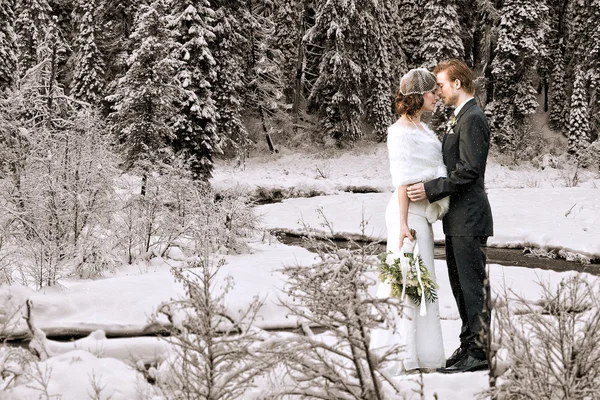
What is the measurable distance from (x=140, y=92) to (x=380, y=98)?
643 inches

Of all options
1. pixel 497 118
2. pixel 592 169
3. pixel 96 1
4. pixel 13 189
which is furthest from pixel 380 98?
pixel 13 189

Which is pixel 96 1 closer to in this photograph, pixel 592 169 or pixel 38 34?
pixel 38 34

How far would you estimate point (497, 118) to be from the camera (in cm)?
2775

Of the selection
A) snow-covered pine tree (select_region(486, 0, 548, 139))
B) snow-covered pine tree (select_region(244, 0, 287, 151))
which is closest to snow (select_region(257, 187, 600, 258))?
snow-covered pine tree (select_region(244, 0, 287, 151))

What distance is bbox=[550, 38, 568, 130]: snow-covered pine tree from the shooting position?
29203 mm

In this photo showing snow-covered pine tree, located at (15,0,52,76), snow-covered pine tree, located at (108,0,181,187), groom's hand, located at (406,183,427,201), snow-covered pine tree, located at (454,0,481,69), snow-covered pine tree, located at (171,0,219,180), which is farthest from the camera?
snow-covered pine tree, located at (454,0,481,69)

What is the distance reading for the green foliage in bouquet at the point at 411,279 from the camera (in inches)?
158

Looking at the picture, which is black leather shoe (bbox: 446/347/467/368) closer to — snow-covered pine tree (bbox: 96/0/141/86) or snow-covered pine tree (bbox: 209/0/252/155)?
snow-covered pine tree (bbox: 209/0/252/155)

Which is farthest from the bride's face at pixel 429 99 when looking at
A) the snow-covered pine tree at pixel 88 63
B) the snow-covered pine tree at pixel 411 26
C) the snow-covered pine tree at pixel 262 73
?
the snow-covered pine tree at pixel 411 26

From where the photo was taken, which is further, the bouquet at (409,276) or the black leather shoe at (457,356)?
the black leather shoe at (457,356)

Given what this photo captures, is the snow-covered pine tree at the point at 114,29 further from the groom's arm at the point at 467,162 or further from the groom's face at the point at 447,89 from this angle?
the groom's arm at the point at 467,162

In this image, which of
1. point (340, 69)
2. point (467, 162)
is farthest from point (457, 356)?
point (340, 69)

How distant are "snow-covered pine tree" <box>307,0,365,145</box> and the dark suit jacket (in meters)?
22.6

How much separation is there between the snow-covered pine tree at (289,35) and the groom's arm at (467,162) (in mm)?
26197
